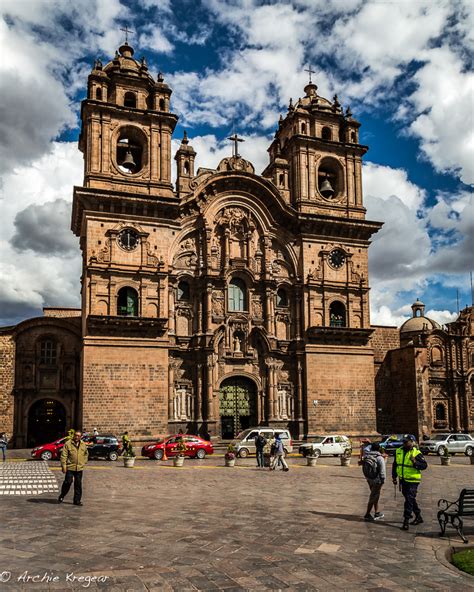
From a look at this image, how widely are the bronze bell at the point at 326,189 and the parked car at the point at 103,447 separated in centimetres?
2303

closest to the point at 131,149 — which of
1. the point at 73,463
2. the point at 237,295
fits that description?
the point at 237,295

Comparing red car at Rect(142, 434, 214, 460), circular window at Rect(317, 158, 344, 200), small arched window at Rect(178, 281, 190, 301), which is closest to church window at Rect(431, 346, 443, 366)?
circular window at Rect(317, 158, 344, 200)

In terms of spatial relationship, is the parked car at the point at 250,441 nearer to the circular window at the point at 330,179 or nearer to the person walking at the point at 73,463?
the person walking at the point at 73,463

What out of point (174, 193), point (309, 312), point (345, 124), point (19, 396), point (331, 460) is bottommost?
point (331, 460)

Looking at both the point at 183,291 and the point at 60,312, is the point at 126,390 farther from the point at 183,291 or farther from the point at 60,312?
the point at 60,312

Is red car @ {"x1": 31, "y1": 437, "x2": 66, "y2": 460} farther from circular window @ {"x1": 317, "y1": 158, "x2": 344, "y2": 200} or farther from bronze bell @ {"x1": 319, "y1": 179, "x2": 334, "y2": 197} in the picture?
circular window @ {"x1": 317, "y1": 158, "x2": 344, "y2": 200}

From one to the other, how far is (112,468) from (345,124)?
31.1 metres

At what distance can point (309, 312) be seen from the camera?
41156 mm

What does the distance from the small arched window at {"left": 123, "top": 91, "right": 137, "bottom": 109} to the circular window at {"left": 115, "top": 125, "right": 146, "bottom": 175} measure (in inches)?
71.3

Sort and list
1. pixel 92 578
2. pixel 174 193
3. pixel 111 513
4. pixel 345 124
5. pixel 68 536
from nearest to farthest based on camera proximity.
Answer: pixel 92 578 → pixel 68 536 → pixel 111 513 → pixel 174 193 → pixel 345 124

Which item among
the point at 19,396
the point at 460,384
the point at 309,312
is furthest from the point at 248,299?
the point at 460,384

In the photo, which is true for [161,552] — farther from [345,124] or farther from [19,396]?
[345,124]

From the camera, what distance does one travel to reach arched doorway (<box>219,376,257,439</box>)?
128ft

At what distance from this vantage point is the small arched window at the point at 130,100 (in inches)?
1583
